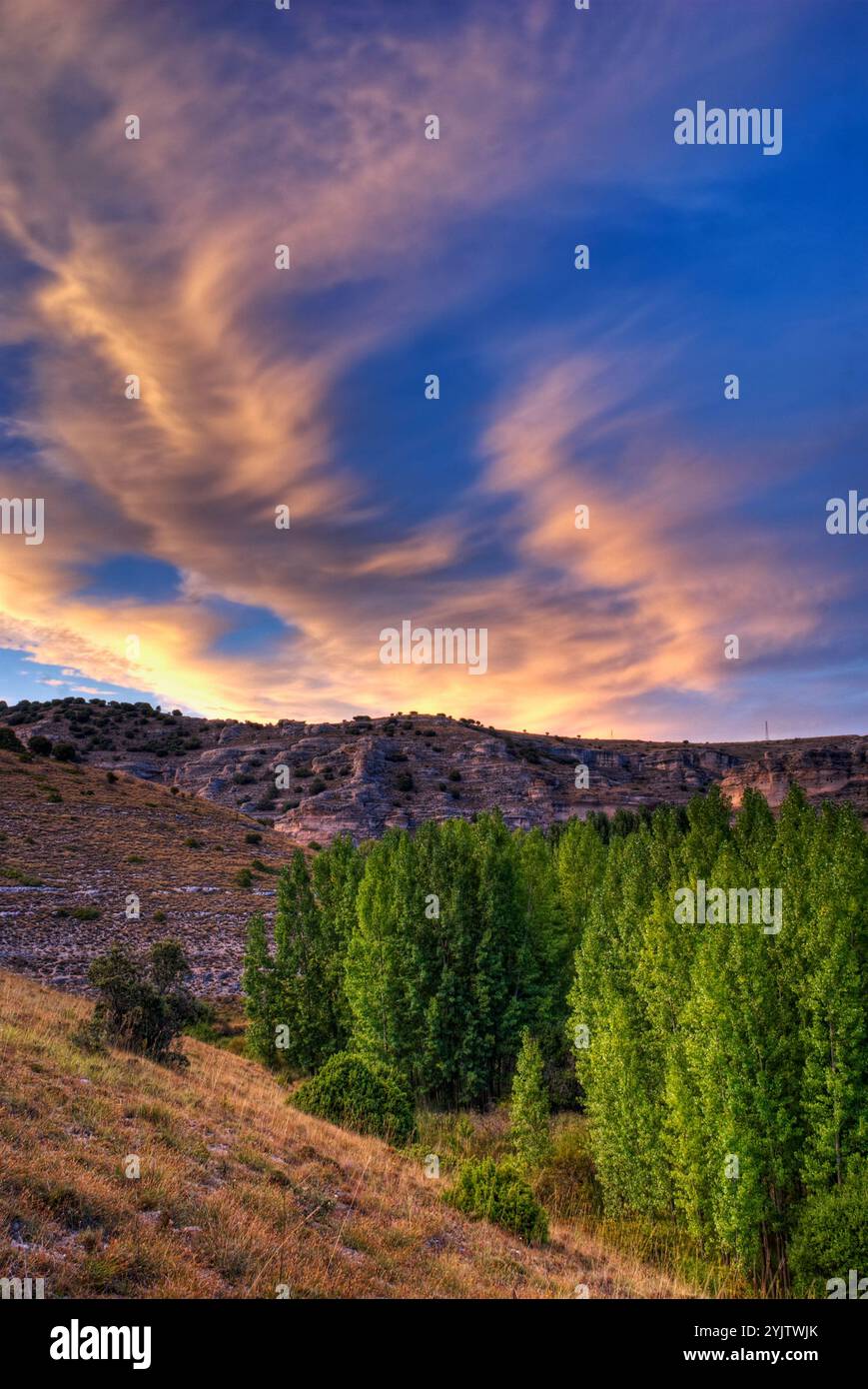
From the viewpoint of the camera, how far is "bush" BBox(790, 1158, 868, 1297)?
22.8m

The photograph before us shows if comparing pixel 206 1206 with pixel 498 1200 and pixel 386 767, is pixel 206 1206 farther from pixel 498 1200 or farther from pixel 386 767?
pixel 386 767

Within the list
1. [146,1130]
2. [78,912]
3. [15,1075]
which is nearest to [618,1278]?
[146,1130]

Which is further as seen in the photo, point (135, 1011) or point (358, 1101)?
point (358, 1101)

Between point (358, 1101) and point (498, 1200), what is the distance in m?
10.3

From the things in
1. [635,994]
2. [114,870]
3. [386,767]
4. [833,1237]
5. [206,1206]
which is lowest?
[833,1237]

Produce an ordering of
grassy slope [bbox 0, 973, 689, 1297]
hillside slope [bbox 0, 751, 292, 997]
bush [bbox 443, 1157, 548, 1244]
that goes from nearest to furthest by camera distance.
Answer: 1. grassy slope [bbox 0, 973, 689, 1297]
2. bush [bbox 443, 1157, 548, 1244]
3. hillside slope [bbox 0, 751, 292, 997]

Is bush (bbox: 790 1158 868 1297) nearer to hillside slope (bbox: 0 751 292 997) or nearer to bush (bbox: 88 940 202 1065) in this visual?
bush (bbox: 88 940 202 1065)

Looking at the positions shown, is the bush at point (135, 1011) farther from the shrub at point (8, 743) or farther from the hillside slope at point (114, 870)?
the shrub at point (8, 743)

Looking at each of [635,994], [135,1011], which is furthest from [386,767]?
[135,1011]

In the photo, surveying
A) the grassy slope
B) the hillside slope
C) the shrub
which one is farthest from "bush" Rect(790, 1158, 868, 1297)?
the shrub

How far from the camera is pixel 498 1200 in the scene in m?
20.5

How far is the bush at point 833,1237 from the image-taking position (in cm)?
2280

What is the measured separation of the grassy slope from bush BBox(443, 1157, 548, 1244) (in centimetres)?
67
